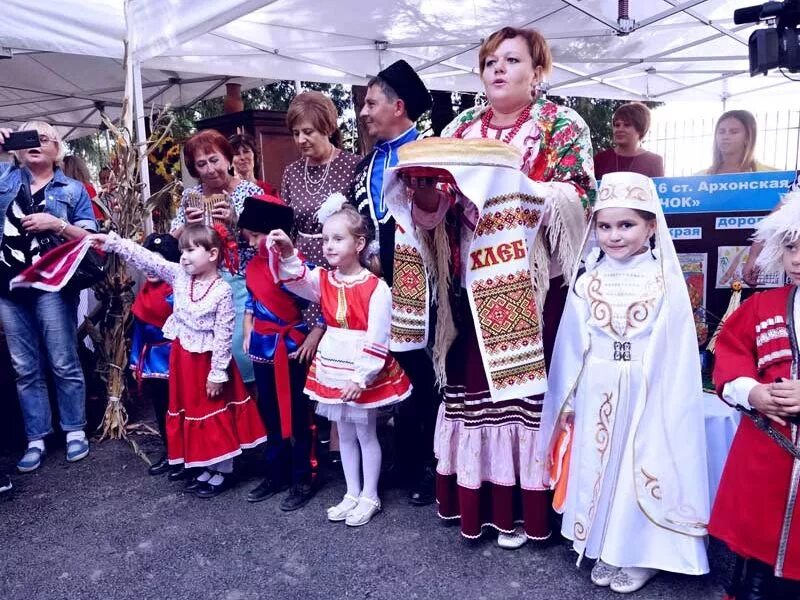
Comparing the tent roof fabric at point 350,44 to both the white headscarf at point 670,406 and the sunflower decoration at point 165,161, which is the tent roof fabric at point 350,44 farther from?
the white headscarf at point 670,406

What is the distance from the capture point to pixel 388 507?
A: 10.5ft

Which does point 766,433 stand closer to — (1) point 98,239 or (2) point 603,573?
(2) point 603,573

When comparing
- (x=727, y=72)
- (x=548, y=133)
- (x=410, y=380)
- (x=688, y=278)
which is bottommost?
(x=410, y=380)

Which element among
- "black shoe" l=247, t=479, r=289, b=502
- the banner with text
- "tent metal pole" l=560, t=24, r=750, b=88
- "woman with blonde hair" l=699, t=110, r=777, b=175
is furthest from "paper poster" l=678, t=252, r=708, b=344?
"tent metal pole" l=560, t=24, r=750, b=88

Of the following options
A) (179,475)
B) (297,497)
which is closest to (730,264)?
(297,497)

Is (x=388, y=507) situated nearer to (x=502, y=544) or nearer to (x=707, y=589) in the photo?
(x=502, y=544)

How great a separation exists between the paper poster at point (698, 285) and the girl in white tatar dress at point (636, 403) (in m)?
1.16

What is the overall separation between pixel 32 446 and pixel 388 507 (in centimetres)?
238

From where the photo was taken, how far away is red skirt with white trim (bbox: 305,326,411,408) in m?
2.89

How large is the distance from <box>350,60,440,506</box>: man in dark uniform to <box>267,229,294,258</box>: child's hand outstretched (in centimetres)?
46

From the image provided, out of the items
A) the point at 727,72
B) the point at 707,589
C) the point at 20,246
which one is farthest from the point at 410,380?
the point at 727,72

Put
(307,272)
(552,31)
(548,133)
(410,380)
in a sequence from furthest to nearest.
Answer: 1. (552,31)
2. (410,380)
3. (307,272)
4. (548,133)

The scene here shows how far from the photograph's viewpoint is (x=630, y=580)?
240 cm

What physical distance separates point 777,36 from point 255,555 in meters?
3.79
